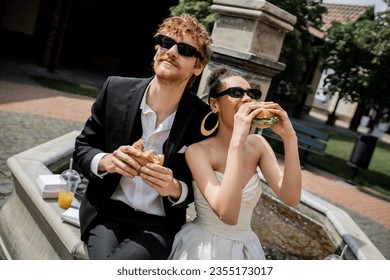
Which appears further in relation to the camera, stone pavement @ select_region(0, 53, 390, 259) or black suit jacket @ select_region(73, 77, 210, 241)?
stone pavement @ select_region(0, 53, 390, 259)

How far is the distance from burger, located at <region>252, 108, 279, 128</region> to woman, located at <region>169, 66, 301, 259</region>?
29 millimetres

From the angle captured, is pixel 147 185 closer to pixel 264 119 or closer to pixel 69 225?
pixel 69 225

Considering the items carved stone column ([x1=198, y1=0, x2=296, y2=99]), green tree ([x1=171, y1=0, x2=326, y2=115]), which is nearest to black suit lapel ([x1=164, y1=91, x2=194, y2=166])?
carved stone column ([x1=198, y1=0, x2=296, y2=99])

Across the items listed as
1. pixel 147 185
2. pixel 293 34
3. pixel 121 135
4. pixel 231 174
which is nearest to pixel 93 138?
pixel 121 135

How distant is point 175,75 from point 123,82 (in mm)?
421

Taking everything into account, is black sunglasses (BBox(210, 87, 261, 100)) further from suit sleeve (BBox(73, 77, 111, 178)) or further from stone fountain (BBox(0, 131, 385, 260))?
stone fountain (BBox(0, 131, 385, 260))

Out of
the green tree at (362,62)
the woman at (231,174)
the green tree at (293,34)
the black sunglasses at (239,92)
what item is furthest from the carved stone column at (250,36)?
the green tree at (293,34)

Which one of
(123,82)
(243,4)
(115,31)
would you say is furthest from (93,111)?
(115,31)

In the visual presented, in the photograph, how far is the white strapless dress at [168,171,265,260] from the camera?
7.30 feet

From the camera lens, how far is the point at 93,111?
240cm

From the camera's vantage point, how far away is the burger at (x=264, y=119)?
203 cm

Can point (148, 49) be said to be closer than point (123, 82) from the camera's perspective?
No

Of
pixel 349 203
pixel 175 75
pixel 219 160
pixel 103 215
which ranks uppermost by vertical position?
pixel 175 75
